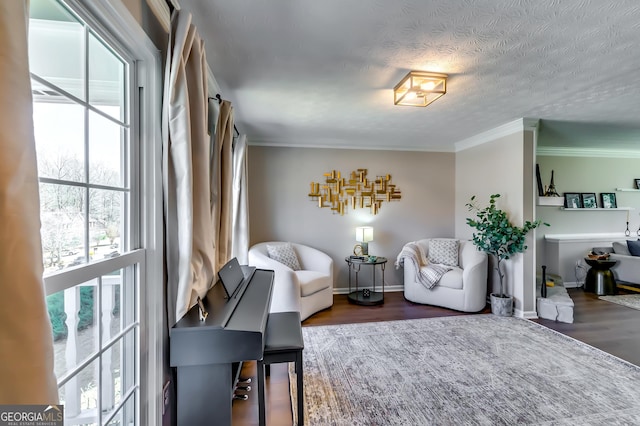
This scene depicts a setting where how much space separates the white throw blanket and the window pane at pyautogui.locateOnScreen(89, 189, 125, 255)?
3681mm

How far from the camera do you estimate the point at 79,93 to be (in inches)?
37.3

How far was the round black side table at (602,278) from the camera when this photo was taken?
439 cm

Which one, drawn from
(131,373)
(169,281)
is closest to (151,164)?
(169,281)

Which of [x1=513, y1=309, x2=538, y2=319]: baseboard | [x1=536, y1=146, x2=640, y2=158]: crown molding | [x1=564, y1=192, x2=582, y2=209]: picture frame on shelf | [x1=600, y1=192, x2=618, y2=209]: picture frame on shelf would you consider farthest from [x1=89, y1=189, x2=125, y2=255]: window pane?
[x1=600, y1=192, x2=618, y2=209]: picture frame on shelf

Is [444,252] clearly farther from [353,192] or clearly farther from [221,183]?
[221,183]

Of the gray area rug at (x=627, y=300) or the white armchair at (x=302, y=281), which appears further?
the gray area rug at (x=627, y=300)

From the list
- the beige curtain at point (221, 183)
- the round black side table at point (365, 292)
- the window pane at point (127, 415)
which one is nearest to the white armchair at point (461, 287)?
the round black side table at point (365, 292)

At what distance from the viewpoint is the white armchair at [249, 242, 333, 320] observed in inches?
122

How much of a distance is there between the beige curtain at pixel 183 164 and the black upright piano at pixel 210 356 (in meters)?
0.14

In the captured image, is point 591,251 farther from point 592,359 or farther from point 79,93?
point 79,93

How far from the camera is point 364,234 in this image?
4.28 m

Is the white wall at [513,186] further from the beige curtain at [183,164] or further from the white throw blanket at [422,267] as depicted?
the beige curtain at [183,164]

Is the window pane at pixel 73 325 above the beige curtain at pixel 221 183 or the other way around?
the other way around

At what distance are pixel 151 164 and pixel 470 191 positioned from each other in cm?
453
